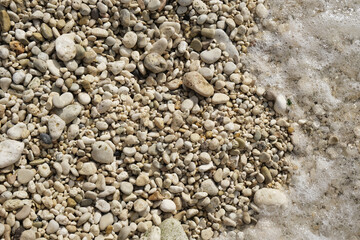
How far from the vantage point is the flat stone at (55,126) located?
2720 mm

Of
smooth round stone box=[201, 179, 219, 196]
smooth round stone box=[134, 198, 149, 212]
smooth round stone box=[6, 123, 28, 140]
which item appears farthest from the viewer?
smooth round stone box=[201, 179, 219, 196]

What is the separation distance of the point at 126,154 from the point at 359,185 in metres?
1.77

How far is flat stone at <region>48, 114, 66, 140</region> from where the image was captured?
2.72 metres

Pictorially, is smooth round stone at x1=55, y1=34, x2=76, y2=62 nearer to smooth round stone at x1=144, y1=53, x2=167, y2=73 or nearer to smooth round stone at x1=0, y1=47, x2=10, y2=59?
smooth round stone at x1=0, y1=47, x2=10, y2=59

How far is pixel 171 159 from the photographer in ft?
9.53

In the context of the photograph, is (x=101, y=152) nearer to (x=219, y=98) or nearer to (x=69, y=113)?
(x=69, y=113)

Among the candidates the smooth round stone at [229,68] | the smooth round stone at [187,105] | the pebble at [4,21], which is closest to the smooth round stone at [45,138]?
the pebble at [4,21]

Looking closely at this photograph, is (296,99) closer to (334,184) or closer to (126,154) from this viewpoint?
(334,184)

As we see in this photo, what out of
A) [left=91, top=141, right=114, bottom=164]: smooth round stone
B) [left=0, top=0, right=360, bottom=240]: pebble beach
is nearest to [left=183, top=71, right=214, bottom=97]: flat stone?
[left=0, top=0, right=360, bottom=240]: pebble beach

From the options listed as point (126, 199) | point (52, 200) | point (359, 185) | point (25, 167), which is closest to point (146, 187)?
point (126, 199)

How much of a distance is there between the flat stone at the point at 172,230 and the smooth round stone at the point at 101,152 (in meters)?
0.61

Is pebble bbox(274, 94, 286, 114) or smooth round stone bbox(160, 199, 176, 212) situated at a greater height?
pebble bbox(274, 94, 286, 114)

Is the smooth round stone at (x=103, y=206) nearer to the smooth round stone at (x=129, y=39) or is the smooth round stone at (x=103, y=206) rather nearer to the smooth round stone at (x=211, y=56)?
the smooth round stone at (x=129, y=39)

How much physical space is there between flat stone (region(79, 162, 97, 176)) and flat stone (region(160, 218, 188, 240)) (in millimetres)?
612
